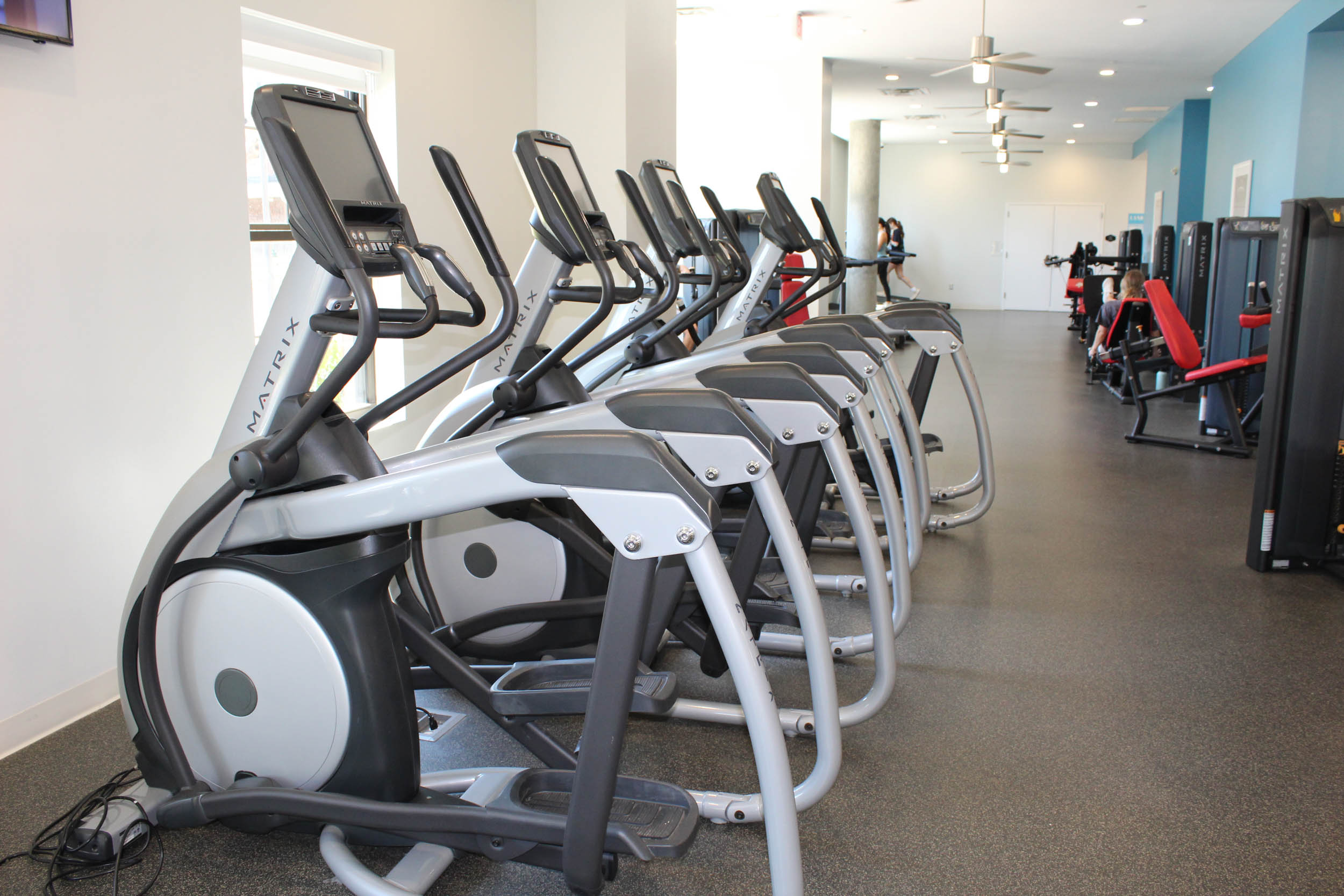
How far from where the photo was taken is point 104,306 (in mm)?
2570

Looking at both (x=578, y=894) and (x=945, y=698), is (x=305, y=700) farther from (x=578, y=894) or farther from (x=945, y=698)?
(x=945, y=698)

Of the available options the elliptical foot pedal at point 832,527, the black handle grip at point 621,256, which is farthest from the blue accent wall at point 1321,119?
the black handle grip at point 621,256

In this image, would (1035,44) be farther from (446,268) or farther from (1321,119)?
(446,268)

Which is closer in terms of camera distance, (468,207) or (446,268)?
(446,268)

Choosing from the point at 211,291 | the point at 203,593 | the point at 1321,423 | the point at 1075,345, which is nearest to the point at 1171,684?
the point at 1321,423

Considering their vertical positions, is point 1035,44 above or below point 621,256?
above

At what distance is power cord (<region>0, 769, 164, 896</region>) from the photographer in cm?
188

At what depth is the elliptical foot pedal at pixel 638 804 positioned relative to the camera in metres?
1.67

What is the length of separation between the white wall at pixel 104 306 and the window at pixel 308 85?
16 centimetres

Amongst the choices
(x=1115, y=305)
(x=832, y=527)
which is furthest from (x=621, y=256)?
(x=1115, y=305)

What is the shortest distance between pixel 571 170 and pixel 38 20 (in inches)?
54.0

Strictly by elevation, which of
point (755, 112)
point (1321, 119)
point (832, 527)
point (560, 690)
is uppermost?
point (755, 112)

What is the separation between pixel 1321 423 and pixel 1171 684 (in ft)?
4.76

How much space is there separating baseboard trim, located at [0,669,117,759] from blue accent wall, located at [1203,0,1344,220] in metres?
8.74
